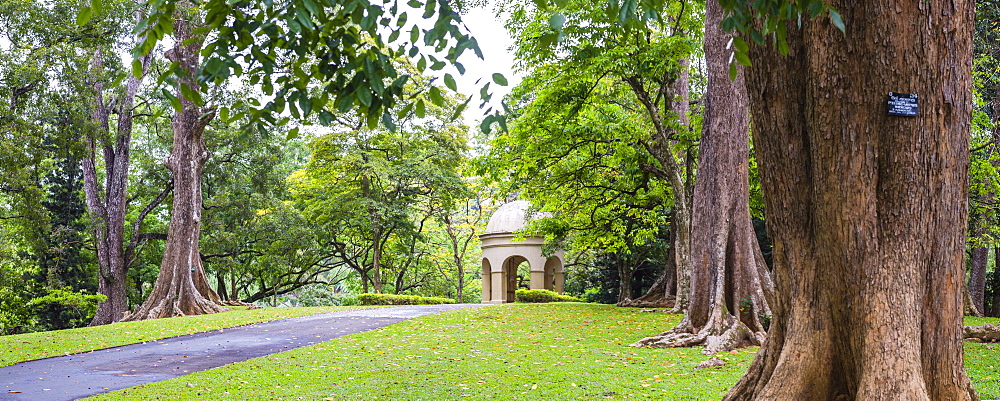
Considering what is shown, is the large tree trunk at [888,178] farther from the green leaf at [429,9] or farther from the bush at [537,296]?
the bush at [537,296]

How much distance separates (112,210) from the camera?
25.8 m

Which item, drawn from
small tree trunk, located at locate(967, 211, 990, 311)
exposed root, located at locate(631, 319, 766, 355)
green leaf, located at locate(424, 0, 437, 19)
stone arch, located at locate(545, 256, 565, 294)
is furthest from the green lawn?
stone arch, located at locate(545, 256, 565, 294)

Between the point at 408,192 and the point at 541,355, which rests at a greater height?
the point at 408,192

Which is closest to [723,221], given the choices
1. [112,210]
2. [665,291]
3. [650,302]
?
[665,291]

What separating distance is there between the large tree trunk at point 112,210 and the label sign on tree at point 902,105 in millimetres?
25861

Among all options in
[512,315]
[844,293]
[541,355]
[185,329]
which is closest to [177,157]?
[185,329]

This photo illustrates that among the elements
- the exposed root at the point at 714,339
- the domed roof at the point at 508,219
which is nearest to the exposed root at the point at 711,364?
the exposed root at the point at 714,339

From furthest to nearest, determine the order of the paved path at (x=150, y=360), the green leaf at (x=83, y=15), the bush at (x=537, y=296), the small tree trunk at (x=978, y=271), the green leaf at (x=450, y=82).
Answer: the bush at (x=537, y=296)
the small tree trunk at (x=978, y=271)
the paved path at (x=150, y=360)
the green leaf at (x=450, y=82)
the green leaf at (x=83, y=15)

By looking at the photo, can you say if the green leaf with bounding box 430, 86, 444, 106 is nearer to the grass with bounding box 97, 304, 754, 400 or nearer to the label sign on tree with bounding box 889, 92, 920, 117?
the label sign on tree with bounding box 889, 92, 920, 117

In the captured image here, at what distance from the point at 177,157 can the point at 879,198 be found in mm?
21868

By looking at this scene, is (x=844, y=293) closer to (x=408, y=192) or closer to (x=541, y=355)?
(x=541, y=355)

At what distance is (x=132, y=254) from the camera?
26.6 m

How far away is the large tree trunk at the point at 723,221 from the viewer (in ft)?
37.2

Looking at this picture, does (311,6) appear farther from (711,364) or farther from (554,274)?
(554,274)
